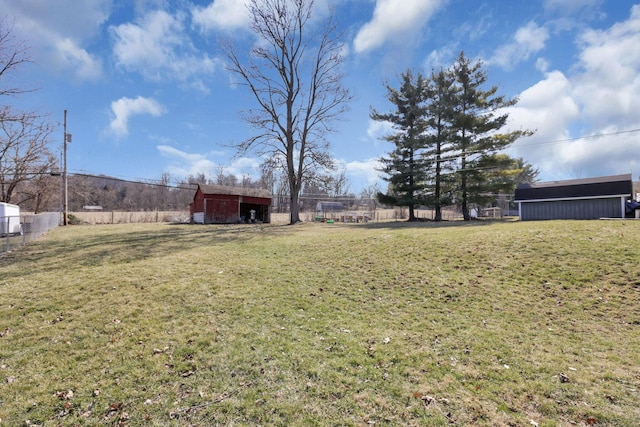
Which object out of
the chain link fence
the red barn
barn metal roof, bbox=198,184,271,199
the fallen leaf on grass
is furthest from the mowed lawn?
barn metal roof, bbox=198,184,271,199

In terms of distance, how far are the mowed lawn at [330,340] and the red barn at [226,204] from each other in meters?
18.4

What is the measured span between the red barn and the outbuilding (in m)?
23.9

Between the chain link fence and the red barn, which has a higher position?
the red barn

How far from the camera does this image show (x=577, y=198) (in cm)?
2241

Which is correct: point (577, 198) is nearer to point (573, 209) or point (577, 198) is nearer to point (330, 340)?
point (573, 209)

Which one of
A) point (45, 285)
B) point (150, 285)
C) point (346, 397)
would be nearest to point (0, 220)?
point (45, 285)

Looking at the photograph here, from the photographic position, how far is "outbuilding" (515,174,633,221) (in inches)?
817

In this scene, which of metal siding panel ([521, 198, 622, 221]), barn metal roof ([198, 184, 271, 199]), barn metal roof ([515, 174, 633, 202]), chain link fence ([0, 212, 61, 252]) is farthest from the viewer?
barn metal roof ([198, 184, 271, 199])

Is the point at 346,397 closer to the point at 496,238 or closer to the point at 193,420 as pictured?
the point at 193,420

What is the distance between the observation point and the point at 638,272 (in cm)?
717

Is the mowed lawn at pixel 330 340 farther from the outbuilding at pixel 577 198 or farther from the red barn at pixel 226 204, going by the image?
the red barn at pixel 226 204

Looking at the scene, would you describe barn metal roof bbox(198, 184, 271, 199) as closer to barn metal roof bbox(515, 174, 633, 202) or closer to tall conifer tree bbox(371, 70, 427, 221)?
tall conifer tree bbox(371, 70, 427, 221)

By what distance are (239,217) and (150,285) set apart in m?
22.6

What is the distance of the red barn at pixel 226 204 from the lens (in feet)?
91.7
